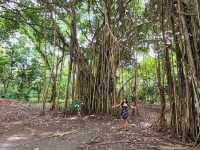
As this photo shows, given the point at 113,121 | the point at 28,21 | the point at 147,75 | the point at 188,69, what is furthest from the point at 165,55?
the point at 147,75

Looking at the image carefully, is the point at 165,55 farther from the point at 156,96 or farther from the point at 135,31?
the point at 156,96

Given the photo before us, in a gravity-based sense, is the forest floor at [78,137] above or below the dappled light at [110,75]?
below

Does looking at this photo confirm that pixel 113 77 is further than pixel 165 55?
Yes

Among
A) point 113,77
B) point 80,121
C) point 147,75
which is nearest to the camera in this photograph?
point 80,121

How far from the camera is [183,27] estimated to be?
A: 18.2 feet

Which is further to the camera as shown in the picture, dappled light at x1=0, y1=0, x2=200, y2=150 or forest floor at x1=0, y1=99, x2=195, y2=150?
dappled light at x1=0, y1=0, x2=200, y2=150

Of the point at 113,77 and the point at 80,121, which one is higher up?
the point at 113,77

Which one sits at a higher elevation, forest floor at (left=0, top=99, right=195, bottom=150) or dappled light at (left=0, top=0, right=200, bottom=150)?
dappled light at (left=0, top=0, right=200, bottom=150)

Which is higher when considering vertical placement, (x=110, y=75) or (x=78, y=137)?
(x=110, y=75)

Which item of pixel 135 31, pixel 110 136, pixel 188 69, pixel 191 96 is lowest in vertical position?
pixel 110 136

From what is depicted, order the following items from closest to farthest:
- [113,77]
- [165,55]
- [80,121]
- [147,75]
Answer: [165,55] → [80,121] → [113,77] → [147,75]

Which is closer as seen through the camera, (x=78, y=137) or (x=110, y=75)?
(x=78, y=137)

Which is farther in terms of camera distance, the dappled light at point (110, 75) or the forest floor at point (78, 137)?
the dappled light at point (110, 75)

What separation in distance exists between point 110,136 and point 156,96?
40.2 feet
